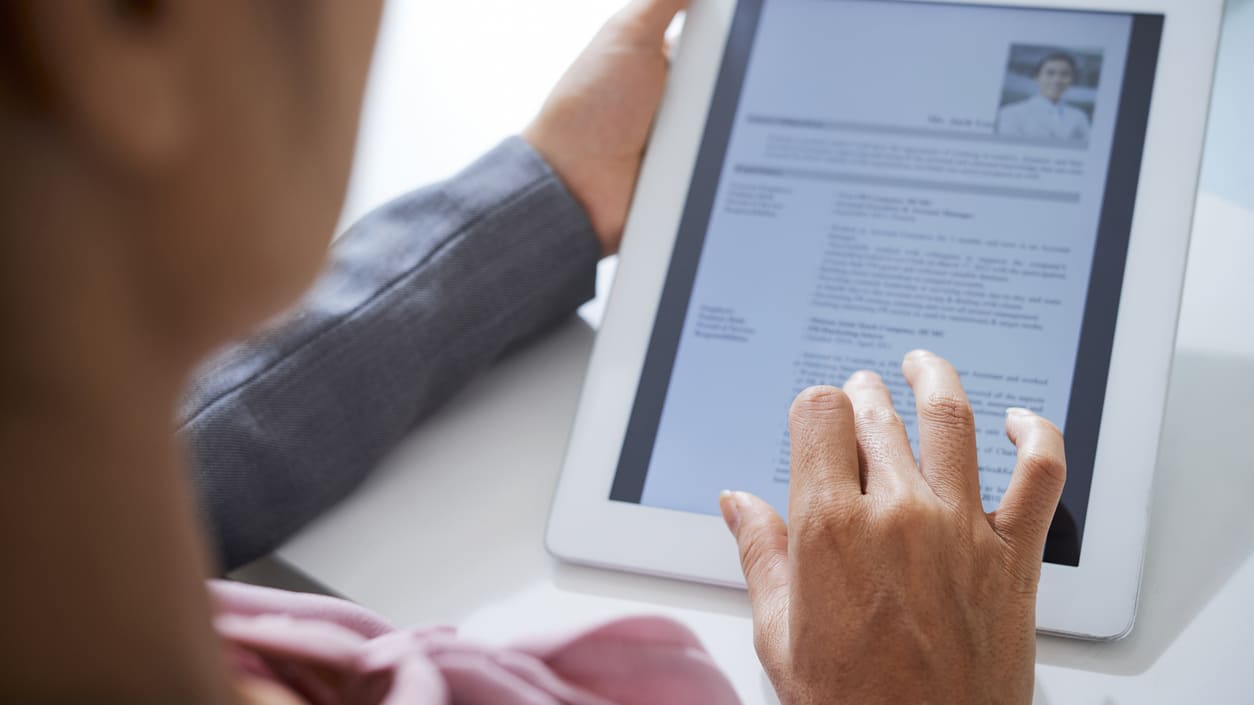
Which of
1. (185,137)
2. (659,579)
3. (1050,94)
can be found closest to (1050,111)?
(1050,94)

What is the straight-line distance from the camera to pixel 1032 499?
49 centimetres

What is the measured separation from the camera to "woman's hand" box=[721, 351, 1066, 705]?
1.51ft

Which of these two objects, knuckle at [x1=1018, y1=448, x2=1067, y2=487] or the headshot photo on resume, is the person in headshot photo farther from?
knuckle at [x1=1018, y1=448, x2=1067, y2=487]

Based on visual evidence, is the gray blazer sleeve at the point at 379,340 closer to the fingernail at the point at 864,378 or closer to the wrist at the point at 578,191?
the wrist at the point at 578,191

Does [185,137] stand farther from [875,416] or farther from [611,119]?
[611,119]

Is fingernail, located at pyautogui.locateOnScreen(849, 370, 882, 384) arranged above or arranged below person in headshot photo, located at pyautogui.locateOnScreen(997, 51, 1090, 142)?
below

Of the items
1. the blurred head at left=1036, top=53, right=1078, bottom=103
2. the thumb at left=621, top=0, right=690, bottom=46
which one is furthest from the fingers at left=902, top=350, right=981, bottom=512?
the thumb at left=621, top=0, right=690, bottom=46

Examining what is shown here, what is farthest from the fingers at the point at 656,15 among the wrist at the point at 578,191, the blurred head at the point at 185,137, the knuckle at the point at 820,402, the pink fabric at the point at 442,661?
the blurred head at the point at 185,137

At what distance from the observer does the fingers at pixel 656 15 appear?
75 cm

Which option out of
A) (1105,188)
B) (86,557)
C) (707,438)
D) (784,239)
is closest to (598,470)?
(707,438)

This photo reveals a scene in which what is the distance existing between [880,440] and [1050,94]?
0.84 feet

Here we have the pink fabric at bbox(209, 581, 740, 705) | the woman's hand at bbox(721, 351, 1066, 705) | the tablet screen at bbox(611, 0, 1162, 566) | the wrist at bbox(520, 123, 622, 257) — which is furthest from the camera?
the wrist at bbox(520, 123, 622, 257)

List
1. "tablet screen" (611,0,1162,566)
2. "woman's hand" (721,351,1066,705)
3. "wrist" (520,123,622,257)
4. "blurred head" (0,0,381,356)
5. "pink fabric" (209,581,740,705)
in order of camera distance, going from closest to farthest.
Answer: "blurred head" (0,0,381,356), "pink fabric" (209,581,740,705), "woman's hand" (721,351,1066,705), "tablet screen" (611,0,1162,566), "wrist" (520,123,622,257)

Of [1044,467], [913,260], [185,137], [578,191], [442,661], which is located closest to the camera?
[185,137]
